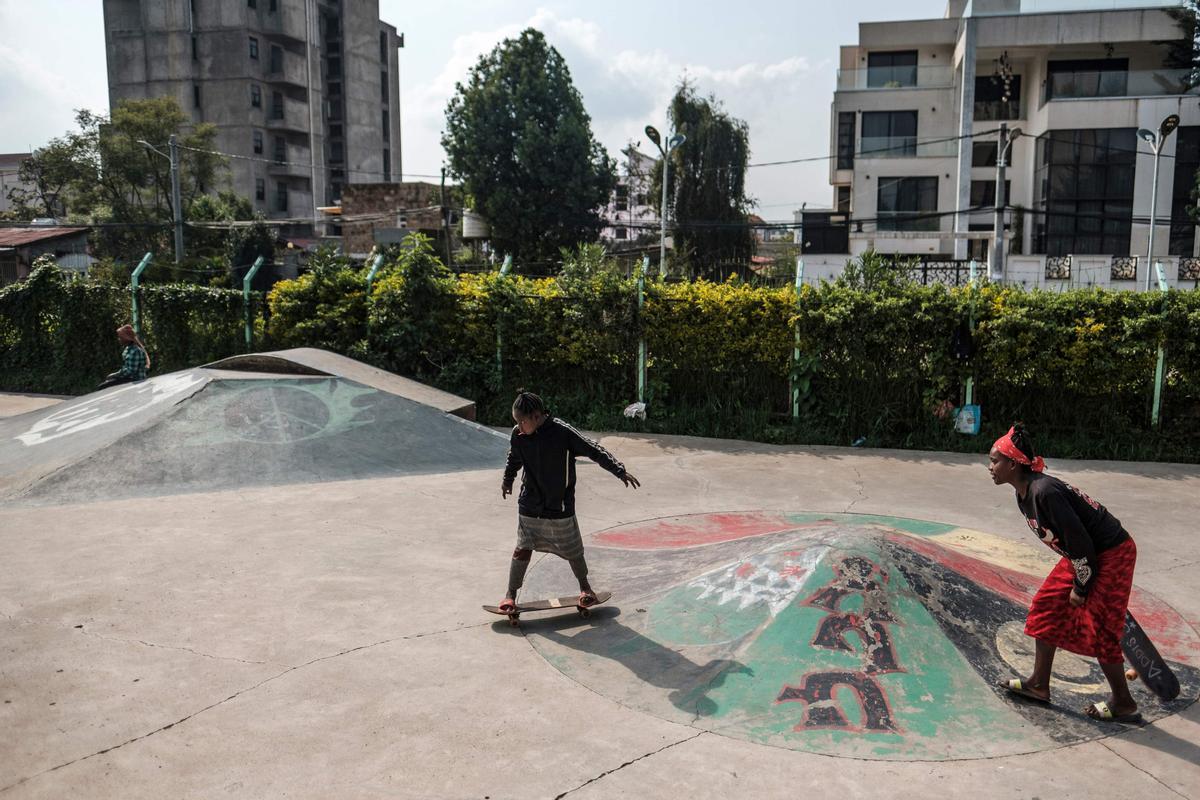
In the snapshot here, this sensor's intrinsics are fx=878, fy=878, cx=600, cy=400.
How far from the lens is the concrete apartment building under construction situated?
60.3m

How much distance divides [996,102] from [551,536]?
4044 centimetres

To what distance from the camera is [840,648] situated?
4871mm

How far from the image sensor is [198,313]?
51.8 ft

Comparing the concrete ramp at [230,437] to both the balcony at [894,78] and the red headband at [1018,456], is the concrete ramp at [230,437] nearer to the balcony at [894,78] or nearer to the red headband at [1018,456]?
the red headband at [1018,456]

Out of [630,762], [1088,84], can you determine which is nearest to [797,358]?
[630,762]

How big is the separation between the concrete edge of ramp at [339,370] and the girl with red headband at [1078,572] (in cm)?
819

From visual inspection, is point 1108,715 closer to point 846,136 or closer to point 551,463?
point 551,463

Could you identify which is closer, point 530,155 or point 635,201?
point 530,155

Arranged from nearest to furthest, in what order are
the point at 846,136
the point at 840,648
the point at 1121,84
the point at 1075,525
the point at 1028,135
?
the point at 1075,525 → the point at 840,648 → the point at 1121,84 → the point at 1028,135 → the point at 846,136

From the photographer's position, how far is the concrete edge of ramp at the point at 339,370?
1142 cm

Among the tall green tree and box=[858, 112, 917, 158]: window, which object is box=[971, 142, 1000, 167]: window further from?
the tall green tree

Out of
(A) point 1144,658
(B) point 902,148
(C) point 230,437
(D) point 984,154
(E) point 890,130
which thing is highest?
(E) point 890,130

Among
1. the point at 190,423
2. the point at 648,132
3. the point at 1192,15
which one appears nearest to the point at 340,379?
the point at 190,423

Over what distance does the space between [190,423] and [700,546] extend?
6.16m
